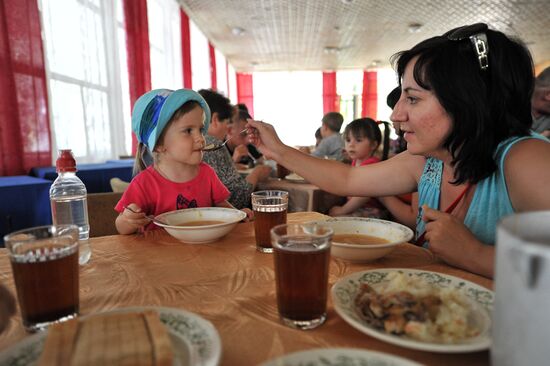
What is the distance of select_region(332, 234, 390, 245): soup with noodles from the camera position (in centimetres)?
109

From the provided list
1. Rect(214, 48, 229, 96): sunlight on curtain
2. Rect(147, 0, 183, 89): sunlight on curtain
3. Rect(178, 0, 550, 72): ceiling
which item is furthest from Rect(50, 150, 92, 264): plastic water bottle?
Rect(214, 48, 229, 96): sunlight on curtain

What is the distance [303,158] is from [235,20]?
766cm

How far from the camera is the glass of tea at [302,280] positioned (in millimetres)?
667

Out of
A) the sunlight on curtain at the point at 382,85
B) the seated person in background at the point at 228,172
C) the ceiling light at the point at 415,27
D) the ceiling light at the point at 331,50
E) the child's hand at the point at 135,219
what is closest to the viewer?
the child's hand at the point at 135,219

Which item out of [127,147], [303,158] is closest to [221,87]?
[127,147]

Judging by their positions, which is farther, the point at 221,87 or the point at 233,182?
the point at 221,87

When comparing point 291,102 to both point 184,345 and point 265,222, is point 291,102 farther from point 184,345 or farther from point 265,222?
point 184,345

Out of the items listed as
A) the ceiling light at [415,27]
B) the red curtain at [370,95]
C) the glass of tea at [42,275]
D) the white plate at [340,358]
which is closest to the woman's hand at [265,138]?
the glass of tea at [42,275]

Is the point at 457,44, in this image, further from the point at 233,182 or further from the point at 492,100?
the point at 233,182

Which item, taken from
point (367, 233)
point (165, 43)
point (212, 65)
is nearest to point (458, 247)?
point (367, 233)

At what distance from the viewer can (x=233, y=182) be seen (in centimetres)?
269

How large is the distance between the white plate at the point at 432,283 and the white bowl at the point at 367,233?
0.33 ft

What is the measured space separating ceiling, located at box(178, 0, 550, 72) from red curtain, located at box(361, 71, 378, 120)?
3357 millimetres

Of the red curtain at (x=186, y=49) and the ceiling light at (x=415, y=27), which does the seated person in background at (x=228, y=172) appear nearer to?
the red curtain at (x=186, y=49)
